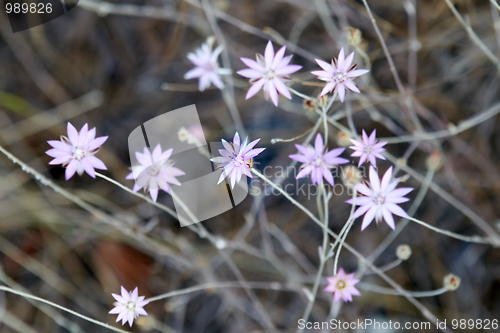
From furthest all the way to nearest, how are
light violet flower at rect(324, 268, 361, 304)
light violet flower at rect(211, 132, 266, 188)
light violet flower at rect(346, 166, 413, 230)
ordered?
light violet flower at rect(324, 268, 361, 304), light violet flower at rect(346, 166, 413, 230), light violet flower at rect(211, 132, 266, 188)

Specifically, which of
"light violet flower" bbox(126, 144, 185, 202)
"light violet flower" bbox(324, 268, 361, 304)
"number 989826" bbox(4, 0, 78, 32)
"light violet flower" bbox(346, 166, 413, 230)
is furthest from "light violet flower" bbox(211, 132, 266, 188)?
"number 989826" bbox(4, 0, 78, 32)

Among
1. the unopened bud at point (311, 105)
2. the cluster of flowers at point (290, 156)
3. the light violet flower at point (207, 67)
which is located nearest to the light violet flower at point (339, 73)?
the cluster of flowers at point (290, 156)

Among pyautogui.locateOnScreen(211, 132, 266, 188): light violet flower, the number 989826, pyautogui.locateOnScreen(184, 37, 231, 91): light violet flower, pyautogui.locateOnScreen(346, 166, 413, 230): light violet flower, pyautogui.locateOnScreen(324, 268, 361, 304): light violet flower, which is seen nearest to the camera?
pyautogui.locateOnScreen(211, 132, 266, 188): light violet flower

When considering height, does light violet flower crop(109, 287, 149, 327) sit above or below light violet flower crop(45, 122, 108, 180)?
below

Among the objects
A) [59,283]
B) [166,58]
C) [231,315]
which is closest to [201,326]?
[231,315]

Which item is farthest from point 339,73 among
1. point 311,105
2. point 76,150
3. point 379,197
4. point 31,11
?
point 31,11

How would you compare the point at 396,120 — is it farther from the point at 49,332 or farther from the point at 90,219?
the point at 49,332

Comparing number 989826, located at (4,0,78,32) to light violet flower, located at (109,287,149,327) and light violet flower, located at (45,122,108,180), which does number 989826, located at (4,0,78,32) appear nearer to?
light violet flower, located at (45,122,108,180)
